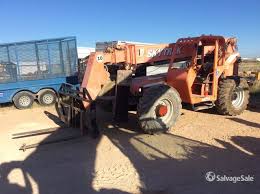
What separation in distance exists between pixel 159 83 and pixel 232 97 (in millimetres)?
2706

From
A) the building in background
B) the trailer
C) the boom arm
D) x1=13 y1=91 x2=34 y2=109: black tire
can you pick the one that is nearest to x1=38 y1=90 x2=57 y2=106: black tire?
the trailer

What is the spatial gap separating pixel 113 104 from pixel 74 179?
3.28m

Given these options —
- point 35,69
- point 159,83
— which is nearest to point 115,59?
point 159,83

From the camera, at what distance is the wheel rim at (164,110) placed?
886 centimetres

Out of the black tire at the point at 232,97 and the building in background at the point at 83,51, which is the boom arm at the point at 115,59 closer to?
the black tire at the point at 232,97

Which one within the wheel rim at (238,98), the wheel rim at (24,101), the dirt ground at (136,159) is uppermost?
the wheel rim at (238,98)

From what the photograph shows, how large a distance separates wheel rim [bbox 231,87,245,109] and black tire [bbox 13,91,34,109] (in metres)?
7.40

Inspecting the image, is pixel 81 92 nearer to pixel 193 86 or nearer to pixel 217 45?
pixel 193 86

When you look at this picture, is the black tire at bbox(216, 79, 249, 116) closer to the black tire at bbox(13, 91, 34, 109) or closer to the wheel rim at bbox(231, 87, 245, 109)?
the wheel rim at bbox(231, 87, 245, 109)

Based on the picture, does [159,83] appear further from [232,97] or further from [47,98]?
[47,98]

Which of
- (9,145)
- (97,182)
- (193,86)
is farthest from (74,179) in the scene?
(193,86)

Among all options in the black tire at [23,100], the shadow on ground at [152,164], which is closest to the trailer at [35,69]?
the black tire at [23,100]

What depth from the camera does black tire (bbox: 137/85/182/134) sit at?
28.4ft

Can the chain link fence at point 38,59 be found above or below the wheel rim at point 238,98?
above
